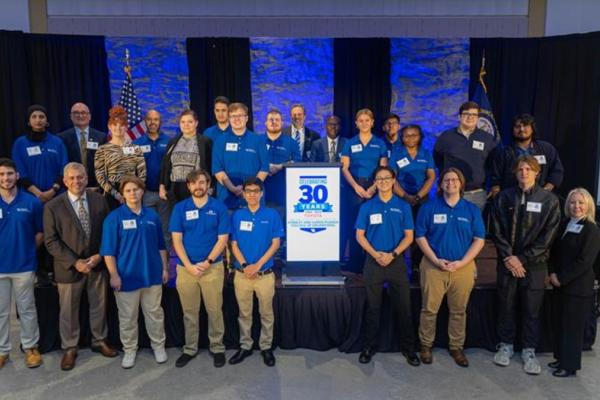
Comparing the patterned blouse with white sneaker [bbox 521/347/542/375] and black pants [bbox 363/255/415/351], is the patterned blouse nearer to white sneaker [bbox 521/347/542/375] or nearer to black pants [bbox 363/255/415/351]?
black pants [bbox 363/255/415/351]

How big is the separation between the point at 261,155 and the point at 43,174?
6.48 ft

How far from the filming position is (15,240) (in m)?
3.56

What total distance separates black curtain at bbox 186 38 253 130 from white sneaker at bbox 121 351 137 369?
143 inches

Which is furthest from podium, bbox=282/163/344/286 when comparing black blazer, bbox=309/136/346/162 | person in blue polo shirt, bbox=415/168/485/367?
black blazer, bbox=309/136/346/162

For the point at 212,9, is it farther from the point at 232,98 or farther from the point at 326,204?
the point at 326,204

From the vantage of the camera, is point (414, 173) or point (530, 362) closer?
point (530, 362)

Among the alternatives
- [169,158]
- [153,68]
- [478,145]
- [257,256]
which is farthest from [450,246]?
[153,68]

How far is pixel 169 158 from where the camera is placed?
424 cm

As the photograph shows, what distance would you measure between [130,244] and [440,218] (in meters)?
2.25

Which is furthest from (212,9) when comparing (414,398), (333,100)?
(414,398)

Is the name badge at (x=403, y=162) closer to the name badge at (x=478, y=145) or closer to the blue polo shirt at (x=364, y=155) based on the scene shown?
the blue polo shirt at (x=364, y=155)

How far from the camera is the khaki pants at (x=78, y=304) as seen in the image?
368cm

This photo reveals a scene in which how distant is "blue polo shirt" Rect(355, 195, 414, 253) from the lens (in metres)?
3.64

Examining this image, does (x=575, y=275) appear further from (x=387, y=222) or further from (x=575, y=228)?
(x=387, y=222)
